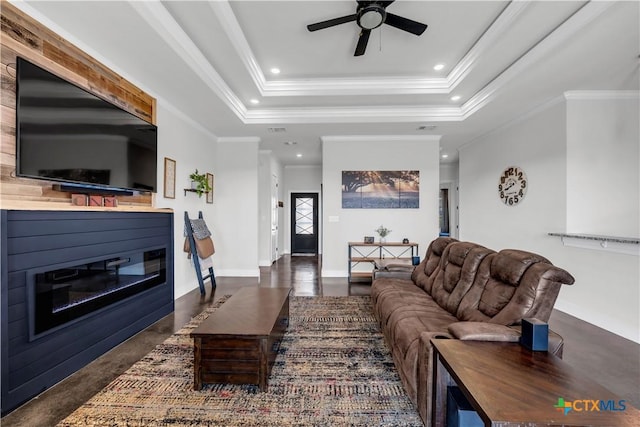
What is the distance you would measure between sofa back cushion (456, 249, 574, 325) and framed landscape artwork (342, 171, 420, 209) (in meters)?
3.36

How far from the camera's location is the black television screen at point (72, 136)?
6.61 ft

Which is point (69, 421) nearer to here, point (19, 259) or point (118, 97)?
point (19, 259)

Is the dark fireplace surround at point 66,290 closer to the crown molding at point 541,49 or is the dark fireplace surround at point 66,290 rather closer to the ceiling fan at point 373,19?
the ceiling fan at point 373,19

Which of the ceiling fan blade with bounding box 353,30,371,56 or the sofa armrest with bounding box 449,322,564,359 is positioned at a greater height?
the ceiling fan blade with bounding box 353,30,371,56

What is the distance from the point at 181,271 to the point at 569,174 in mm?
5569

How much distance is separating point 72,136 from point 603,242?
17.6ft

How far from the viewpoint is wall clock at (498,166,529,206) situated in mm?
4551

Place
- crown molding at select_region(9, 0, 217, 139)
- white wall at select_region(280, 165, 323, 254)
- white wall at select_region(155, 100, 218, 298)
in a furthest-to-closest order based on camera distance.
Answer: white wall at select_region(280, 165, 323, 254) < white wall at select_region(155, 100, 218, 298) < crown molding at select_region(9, 0, 217, 139)

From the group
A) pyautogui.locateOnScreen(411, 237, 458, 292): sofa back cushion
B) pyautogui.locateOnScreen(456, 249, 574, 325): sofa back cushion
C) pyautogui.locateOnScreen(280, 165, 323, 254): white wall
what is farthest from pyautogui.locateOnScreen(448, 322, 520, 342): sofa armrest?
pyautogui.locateOnScreen(280, 165, 323, 254): white wall

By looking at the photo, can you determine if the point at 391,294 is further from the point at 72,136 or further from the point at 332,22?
the point at 72,136

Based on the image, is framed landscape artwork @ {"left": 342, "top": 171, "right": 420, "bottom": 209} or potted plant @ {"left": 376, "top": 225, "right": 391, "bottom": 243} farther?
framed landscape artwork @ {"left": 342, "top": 171, "right": 420, "bottom": 209}

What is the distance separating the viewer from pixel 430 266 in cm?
329

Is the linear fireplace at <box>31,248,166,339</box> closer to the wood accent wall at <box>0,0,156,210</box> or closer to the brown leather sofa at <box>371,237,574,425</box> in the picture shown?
the wood accent wall at <box>0,0,156,210</box>

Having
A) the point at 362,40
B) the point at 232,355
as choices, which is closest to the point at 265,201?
the point at 362,40
